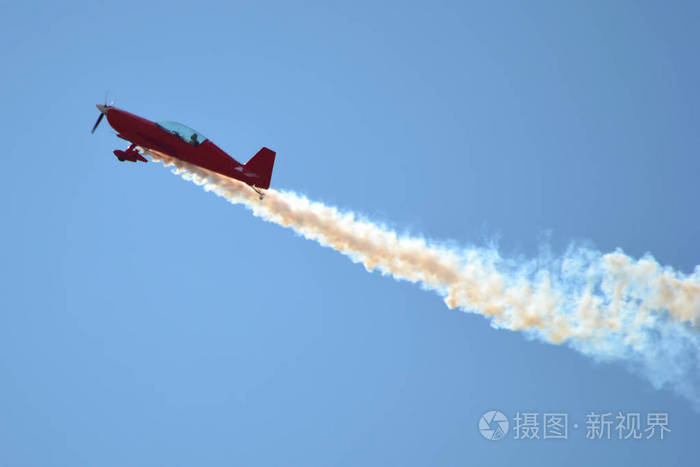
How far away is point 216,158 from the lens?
48.7 meters

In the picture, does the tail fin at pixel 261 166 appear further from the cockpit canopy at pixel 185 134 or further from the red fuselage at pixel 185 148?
the cockpit canopy at pixel 185 134

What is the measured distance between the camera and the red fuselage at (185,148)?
4850cm

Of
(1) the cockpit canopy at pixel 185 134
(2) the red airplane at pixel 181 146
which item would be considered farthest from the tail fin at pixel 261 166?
(1) the cockpit canopy at pixel 185 134

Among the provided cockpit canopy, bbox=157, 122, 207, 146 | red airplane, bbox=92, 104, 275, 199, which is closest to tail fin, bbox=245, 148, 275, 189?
red airplane, bbox=92, 104, 275, 199

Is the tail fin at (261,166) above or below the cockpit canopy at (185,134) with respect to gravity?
below

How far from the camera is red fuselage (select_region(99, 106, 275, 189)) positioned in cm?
4850

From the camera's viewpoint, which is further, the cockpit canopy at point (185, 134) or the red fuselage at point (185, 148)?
the red fuselage at point (185, 148)

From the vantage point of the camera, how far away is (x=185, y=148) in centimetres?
4856

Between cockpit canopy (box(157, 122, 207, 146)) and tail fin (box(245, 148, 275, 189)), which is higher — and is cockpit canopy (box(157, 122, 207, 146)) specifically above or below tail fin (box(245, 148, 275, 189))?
above

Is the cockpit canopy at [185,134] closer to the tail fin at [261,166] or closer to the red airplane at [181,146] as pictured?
the red airplane at [181,146]

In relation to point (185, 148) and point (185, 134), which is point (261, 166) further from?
Answer: point (185, 134)

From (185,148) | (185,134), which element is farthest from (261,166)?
(185,134)

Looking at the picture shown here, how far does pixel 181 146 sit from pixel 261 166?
173 inches

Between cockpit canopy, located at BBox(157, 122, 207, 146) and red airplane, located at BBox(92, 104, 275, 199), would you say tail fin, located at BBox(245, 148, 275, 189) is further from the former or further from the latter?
cockpit canopy, located at BBox(157, 122, 207, 146)
